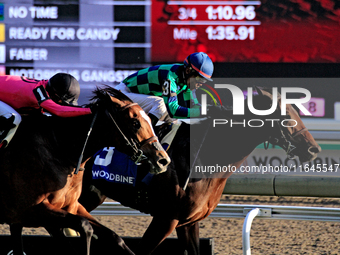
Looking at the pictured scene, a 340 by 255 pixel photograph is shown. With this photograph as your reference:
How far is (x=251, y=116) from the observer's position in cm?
376

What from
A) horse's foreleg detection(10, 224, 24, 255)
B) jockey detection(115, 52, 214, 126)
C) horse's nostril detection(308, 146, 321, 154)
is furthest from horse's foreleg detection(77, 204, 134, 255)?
horse's nostril detection(308, 146, 321, 154)

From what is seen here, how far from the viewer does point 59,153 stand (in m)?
3.28

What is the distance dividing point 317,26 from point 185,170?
3.40 m

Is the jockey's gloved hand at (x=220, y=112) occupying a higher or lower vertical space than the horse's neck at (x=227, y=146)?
higher

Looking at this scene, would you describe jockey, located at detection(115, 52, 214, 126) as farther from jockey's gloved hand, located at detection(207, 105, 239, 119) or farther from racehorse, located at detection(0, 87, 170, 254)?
racehorse, located at detection(0, 87, 170, 254)

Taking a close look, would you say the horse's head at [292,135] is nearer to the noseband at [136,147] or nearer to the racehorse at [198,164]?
the racehorse at [198,164]

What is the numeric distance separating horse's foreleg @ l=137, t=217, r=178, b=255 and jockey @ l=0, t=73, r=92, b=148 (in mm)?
883

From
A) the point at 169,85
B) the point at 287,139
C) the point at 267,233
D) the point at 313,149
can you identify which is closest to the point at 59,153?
the point at 169,85

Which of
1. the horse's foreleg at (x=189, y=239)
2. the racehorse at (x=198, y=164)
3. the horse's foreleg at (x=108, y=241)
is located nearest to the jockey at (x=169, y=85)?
the racehorse at (x=198, y=164)

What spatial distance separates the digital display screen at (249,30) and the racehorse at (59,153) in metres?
3.23

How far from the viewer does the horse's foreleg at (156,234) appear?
11.4 feet

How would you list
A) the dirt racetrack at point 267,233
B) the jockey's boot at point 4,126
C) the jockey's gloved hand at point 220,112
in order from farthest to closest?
the dirt racetrack at point 267,233 → the jockey's gloved hand at point 220,112 → the jockey's boot at point 4,126

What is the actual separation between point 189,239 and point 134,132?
3.15 ft

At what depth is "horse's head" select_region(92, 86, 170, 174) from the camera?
3117 mm
